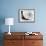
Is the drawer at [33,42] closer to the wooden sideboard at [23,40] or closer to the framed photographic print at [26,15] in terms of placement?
the wooden sideboard at [23,40]

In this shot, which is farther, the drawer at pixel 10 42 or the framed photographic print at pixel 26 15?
the framed photographic print at pixel 26 15

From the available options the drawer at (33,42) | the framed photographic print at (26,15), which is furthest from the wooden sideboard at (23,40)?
the framed photographic print at (26,15)

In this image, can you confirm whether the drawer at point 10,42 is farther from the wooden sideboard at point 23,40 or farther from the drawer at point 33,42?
the drawer at point 33,42

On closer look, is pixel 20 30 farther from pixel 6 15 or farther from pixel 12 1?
pixel 12 1

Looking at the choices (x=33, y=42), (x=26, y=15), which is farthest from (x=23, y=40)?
(x=26, y=15)

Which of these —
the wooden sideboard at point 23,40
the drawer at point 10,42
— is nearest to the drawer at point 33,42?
the wooden sideboard at point 23,40

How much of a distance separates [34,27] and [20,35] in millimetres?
761

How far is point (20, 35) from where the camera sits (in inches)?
153

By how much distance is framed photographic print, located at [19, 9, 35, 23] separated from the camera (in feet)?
14.4

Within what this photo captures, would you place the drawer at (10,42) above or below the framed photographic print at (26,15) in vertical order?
below

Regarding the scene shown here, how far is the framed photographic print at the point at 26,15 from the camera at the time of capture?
14.4 ft

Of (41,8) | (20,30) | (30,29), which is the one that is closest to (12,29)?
(20,30)

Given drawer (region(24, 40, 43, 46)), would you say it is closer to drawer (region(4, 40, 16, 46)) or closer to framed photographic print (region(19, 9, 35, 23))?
drawer (region(4, 40, 16, 46))

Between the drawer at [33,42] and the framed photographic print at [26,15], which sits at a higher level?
the framed photographic print at [26,15]
